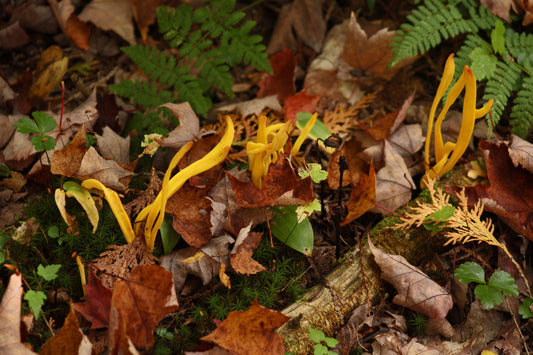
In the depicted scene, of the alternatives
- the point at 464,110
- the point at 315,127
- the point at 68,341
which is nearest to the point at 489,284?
the point at 464,110

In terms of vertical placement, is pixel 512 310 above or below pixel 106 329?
below

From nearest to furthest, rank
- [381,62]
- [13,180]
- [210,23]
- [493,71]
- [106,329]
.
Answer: [106,329] < [13,180] < [493,71] < [210,23] < [381,62]

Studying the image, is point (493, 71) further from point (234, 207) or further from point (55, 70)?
point (55, 70)

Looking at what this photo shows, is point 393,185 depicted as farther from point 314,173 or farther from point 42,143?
point 42,143

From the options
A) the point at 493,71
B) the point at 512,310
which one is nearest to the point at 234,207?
the point at 512,310

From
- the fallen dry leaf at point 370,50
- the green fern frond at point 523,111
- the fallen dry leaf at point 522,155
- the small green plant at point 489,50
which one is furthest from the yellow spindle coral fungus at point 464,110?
the fallen dry leaf at point 370,50

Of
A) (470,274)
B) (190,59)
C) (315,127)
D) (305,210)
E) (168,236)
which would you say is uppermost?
(190,59)

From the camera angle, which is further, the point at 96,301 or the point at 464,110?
the point at 464,110
